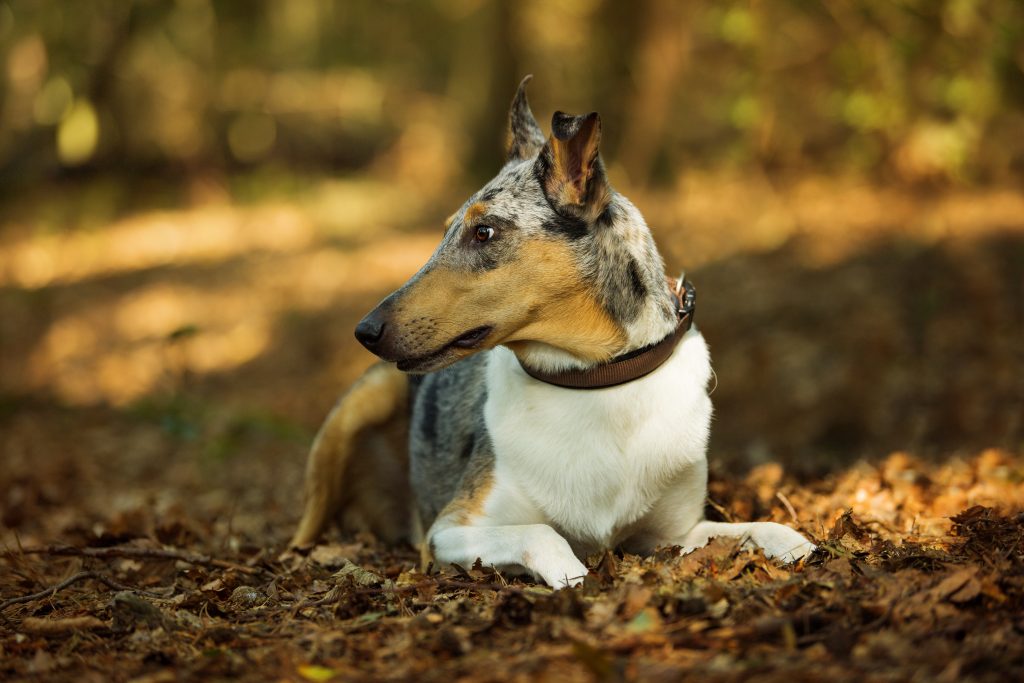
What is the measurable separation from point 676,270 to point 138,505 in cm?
740

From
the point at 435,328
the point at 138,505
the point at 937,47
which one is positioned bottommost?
the point at 138,505

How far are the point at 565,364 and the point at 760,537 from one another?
1174 millimetres

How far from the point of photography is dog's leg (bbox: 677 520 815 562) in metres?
4.10

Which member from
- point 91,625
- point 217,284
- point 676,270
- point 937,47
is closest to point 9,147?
point 217,284

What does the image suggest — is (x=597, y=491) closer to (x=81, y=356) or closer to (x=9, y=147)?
(x=81, y=356)

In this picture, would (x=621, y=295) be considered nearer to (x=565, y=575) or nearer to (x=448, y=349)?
(x=448, y=349)

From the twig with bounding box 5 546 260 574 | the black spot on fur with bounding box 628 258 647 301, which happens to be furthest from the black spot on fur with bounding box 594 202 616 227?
the twig with bounding box 5 546 260 574

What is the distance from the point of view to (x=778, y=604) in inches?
132

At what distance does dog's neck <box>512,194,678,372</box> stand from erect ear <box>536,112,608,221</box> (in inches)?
5.0

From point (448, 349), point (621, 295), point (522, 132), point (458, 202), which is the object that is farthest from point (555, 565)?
point (458, 202)

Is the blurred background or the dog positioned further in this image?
the blurred background

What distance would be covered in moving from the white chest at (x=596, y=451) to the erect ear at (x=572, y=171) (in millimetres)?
797

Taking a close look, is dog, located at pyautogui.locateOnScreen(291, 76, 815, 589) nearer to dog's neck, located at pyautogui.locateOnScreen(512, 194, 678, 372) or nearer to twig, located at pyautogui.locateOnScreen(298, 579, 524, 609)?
dog's neck, located at pyautogui.locateOnScreen(512, 194, 678, 372)

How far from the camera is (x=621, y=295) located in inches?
165
